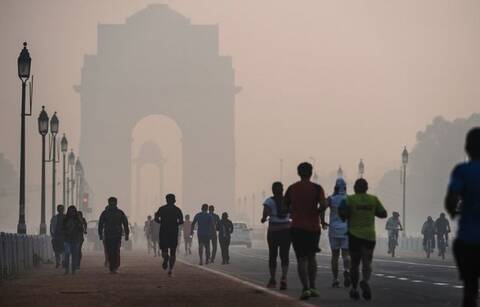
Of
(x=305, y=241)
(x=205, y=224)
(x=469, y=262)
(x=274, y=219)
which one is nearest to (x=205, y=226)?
(x=205, y=224)

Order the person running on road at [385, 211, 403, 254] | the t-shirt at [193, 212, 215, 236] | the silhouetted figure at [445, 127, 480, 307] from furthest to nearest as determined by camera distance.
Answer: the person running on road at [385, 211, 403, 254] < the t-shirt at [193, 212, 215, 236] < the silhouetted figure at [445, 127, 480, 307]

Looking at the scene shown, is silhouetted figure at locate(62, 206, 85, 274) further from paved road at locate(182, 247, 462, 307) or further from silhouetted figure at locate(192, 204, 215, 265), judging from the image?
silhouetted figure at locate(192, 204, 215, 265)

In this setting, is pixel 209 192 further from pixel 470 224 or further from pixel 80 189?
pixel 470 224

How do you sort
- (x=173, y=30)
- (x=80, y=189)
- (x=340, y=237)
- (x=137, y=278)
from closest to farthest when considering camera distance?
(x=340, y=237)
(x=137, y=278)
(x=80, y=189)
(x=173, y=30)

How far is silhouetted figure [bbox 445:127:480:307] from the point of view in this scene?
1164 centimetres

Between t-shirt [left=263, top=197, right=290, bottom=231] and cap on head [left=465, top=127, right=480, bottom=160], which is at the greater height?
cap on head [left=465, top=127, right=480, bottom=160]

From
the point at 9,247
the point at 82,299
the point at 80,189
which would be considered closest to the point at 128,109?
the point at 80,189

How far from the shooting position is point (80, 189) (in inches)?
3799

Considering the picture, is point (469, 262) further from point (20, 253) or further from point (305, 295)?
point (20, 253)

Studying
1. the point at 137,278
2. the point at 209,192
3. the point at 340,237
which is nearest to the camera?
the point at 340,237

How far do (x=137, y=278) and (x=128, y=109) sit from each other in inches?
5199

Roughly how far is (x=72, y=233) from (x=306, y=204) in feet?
46.6

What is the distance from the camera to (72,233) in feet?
109

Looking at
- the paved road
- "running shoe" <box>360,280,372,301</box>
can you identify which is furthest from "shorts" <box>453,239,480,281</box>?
"running shoe" <box>360,280,372,301</box>
